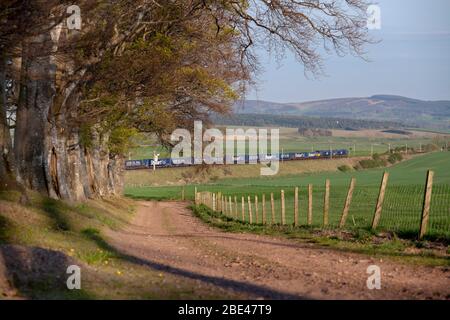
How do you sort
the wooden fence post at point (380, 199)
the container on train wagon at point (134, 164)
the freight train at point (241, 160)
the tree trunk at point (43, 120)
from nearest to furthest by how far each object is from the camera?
the wooden fence post at point (380, 199)
the tree trunk at point (43, 120)
the freight train at point (241, 160)
the container on train wagon at point (134, 164)

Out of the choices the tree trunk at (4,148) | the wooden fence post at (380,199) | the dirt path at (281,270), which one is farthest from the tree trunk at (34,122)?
the wooden fence post at (380,199)

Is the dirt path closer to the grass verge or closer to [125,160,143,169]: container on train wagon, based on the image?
the grass verge

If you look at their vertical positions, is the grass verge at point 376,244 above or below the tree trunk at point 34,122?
below

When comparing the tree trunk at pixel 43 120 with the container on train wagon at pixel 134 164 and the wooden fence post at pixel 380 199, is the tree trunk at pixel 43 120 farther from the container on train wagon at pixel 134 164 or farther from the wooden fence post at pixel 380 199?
the container on train wagon at pixel 134 164

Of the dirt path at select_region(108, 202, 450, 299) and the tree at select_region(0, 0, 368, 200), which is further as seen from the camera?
the tree at select_region(0, 0, 368, 200)

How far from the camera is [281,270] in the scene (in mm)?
12797

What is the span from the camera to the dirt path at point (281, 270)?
10250 millimetres

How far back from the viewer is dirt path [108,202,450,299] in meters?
10.2

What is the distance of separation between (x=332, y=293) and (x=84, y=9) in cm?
1160

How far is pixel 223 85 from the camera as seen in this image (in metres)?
35.4

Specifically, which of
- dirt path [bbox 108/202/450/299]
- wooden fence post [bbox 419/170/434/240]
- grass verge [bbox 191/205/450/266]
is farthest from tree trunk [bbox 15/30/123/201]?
wooden fence post [bbox 419/170/434/240]

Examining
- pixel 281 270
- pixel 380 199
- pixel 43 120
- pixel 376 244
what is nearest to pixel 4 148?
pixel 43 120

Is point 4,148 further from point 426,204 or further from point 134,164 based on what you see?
point 134,164
